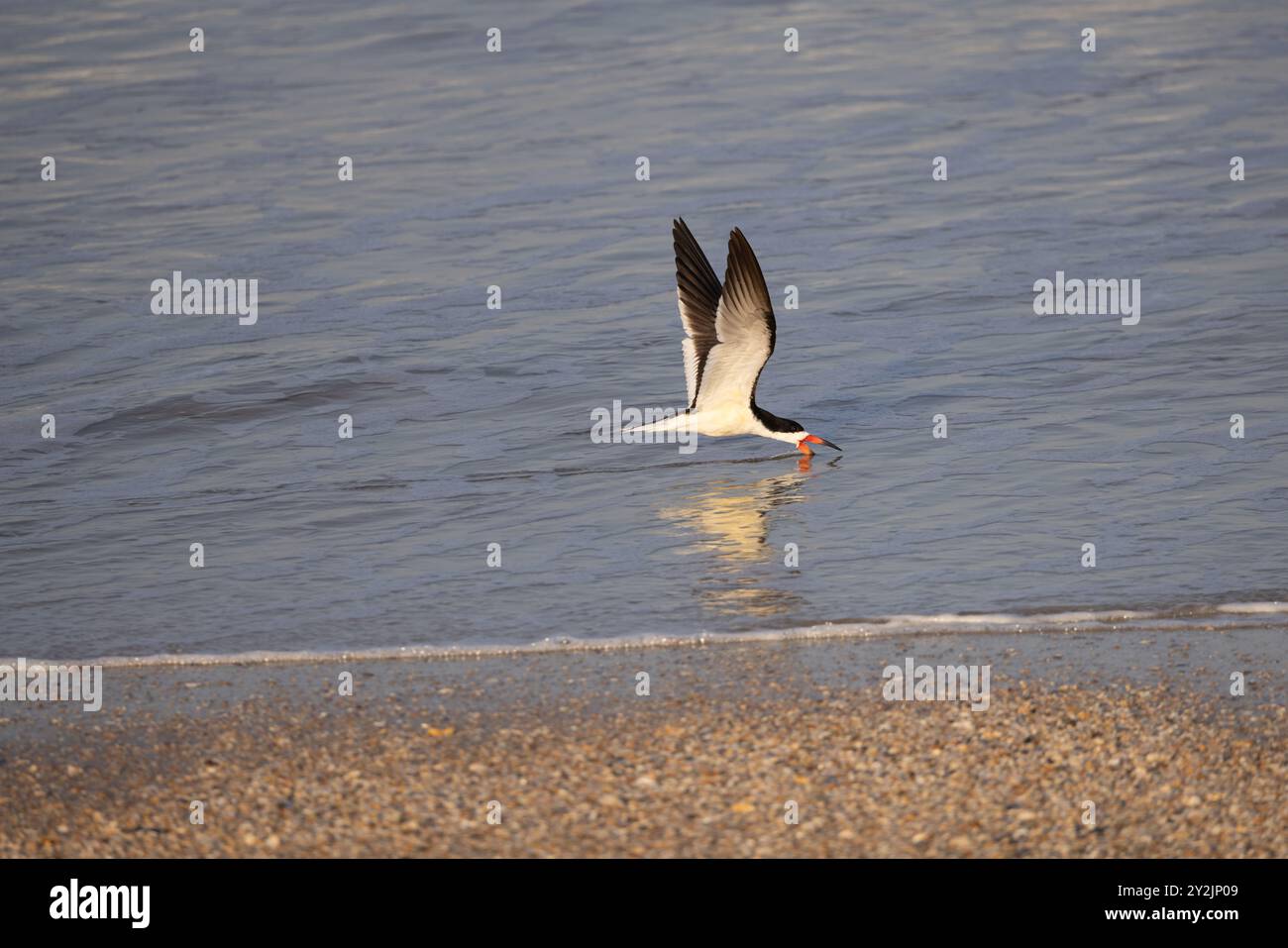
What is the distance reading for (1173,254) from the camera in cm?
1683

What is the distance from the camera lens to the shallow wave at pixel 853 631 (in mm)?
8109

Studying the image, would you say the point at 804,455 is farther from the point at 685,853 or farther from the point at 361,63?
the point at 361,63

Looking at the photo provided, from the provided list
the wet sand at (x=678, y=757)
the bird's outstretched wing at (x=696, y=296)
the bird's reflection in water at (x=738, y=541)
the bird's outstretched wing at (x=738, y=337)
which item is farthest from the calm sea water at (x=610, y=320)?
the bird's outstretched wing at (x=696, y=296)

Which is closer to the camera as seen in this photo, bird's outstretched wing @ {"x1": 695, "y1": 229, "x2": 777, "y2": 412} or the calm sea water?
the calm sea water

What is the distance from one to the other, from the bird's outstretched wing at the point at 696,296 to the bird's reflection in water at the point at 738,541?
1.00 metres

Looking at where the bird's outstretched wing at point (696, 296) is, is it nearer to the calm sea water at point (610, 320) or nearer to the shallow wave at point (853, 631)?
the calm sea water at point (610, 320)

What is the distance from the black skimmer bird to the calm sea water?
1.04 ft

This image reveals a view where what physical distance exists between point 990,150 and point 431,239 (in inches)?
295

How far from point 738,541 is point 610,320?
592cm

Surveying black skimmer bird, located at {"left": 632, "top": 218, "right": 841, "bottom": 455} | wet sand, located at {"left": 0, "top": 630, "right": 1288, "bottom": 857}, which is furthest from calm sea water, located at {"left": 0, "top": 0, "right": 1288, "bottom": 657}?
wet sand, located at {"left": 0, "top": 630, "right": 1288, "bottom": 857}

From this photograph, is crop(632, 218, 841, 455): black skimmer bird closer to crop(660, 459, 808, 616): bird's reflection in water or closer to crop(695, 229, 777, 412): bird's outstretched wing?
crop(695, 229, 777, 412): bird's outstretched wing

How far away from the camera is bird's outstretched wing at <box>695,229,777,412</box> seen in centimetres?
1093

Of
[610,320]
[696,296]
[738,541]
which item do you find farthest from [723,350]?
[610,320]
